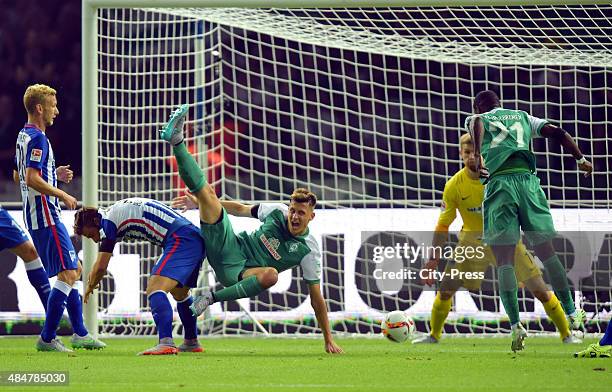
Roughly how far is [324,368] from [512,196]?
189cm

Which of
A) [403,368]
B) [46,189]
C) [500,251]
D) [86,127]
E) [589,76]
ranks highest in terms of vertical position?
[589,76]

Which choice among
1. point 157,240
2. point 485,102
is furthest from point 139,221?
point 485,102

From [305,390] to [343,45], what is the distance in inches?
234

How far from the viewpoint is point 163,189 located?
1107cm

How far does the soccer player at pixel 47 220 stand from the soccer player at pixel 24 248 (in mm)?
126

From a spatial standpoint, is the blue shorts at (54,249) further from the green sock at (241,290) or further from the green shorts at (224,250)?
the green sock at (241,290)

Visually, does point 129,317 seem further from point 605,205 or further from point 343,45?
point 605,205

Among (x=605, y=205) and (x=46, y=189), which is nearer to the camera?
(x=46, y=189)

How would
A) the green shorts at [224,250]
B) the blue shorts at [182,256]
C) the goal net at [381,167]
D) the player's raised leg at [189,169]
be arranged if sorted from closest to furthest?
the player's raised leg at [189,169] < the blue shorts at [182,256] < the green shorts at [224,250] < the goal net at [381,167]

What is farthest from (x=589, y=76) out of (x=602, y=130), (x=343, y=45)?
(x=343, y=45)

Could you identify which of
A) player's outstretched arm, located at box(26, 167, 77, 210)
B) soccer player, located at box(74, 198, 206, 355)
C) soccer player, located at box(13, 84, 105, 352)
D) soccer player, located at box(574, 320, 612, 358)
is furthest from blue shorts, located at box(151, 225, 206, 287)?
soccer player, located at box(574, 320, 612, 358)

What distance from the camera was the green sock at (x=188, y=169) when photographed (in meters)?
6.89

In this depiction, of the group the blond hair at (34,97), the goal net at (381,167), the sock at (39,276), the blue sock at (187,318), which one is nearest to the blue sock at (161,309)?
the blue sock at (187,318)

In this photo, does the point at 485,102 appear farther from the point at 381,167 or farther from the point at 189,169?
the point at 381,167
